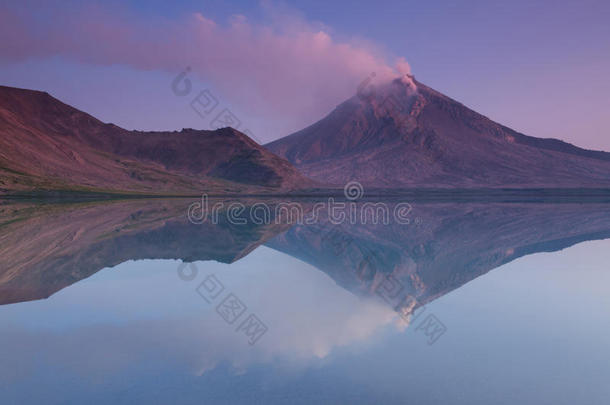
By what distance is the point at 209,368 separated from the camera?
7105 mm

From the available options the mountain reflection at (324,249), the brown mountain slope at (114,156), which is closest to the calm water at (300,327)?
the mountain reflection at (324,249)

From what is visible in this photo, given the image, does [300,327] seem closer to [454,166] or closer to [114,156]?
[114,156]

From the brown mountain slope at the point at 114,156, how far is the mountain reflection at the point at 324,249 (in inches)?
2989

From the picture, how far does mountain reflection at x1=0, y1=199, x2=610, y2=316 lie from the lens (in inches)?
553

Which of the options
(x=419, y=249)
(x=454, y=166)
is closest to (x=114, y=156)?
(x=454, y=166)

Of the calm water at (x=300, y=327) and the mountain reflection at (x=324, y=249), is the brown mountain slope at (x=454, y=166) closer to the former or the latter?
the mountain reflection at (x=324, y=249)

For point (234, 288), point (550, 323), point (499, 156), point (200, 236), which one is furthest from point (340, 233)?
point (499, 156)

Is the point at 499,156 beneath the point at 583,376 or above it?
above

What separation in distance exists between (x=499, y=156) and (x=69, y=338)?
195 meters

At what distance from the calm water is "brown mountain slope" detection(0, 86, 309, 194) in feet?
286

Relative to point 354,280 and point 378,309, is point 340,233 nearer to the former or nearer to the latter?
point 354,280

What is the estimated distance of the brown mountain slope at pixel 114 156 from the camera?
10975cm

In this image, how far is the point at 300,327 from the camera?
30.5 ft

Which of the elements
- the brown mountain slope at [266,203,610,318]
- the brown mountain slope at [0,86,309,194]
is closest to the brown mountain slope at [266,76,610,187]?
the brown mountain slope at [0,86,309,194]
